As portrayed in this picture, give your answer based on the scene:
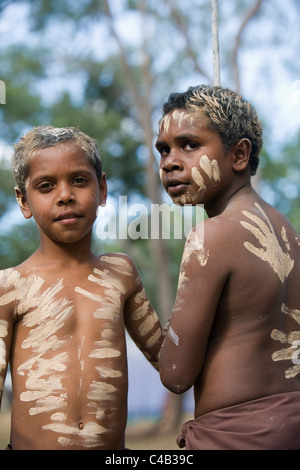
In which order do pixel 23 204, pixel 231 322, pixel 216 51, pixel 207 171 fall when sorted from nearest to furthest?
pixel 231 322 < pixel 207 171 < pixel 23 204 < pixel 216 51

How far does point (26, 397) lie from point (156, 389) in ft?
36.8

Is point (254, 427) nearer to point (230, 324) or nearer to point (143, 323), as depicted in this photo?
point (230, 324)

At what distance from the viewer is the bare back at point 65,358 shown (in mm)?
1908

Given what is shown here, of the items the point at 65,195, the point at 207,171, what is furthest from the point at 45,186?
the point at 207,171

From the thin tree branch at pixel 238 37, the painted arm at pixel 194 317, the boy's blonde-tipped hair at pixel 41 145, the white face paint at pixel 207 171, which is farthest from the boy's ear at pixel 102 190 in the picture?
the thin tree branch at pixel 238 37

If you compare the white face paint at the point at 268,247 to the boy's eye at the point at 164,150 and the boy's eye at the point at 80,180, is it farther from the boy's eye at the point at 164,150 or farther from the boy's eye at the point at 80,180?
the boy's eye at the point at 80,180

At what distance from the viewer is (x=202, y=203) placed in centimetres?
200

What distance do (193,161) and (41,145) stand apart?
53cm

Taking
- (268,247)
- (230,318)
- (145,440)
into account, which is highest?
(268,247)

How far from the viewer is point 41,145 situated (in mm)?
2049

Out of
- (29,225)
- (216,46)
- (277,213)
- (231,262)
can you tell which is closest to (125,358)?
(231,262)

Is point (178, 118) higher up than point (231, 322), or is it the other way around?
point (178, 118)

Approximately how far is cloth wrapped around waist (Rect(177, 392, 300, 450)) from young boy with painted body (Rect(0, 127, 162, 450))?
39 centimetres

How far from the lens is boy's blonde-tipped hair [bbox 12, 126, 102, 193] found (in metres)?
2.05
